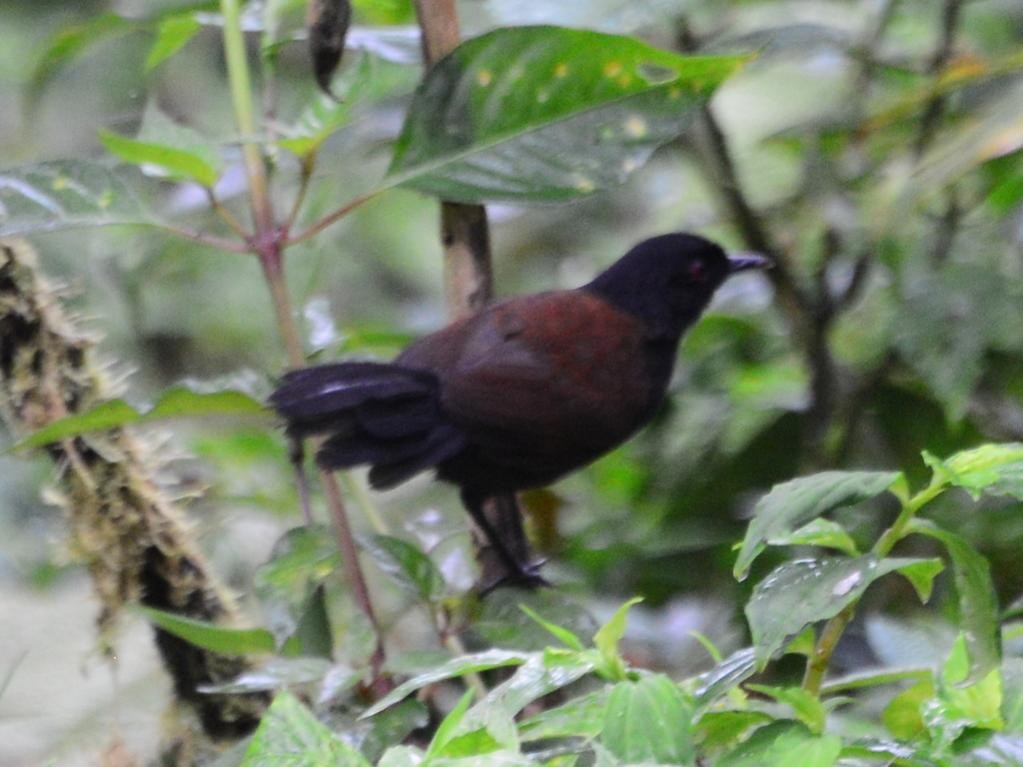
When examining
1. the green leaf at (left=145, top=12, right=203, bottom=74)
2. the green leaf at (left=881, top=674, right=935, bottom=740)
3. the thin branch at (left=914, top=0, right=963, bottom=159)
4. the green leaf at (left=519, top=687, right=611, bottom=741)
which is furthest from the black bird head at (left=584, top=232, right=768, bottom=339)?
the green leaf at (left=519, top=687, right=611, bottom=741)

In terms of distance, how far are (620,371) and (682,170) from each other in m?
1.57

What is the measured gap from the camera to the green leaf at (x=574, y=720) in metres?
0.97

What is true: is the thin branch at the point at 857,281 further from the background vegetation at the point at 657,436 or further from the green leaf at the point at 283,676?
the green leaf at the point at 283,676

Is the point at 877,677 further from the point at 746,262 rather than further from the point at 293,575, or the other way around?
the point at 746,262

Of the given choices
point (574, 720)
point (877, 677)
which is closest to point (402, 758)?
point (574, 720)

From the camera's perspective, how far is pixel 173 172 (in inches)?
66.7

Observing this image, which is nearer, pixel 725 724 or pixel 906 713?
pixel 725 724

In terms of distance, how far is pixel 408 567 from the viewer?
1.70m

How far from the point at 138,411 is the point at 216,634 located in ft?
1.08

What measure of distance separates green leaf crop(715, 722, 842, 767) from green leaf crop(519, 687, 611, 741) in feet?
0.31

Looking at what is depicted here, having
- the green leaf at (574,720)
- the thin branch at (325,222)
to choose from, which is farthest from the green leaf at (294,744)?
the thin branch at (325,222)

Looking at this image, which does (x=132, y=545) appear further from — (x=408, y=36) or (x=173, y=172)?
(x=408, y=36)

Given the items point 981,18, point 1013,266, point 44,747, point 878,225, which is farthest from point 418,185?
point 981,18

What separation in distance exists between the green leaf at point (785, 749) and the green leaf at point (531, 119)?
1.01 metres
